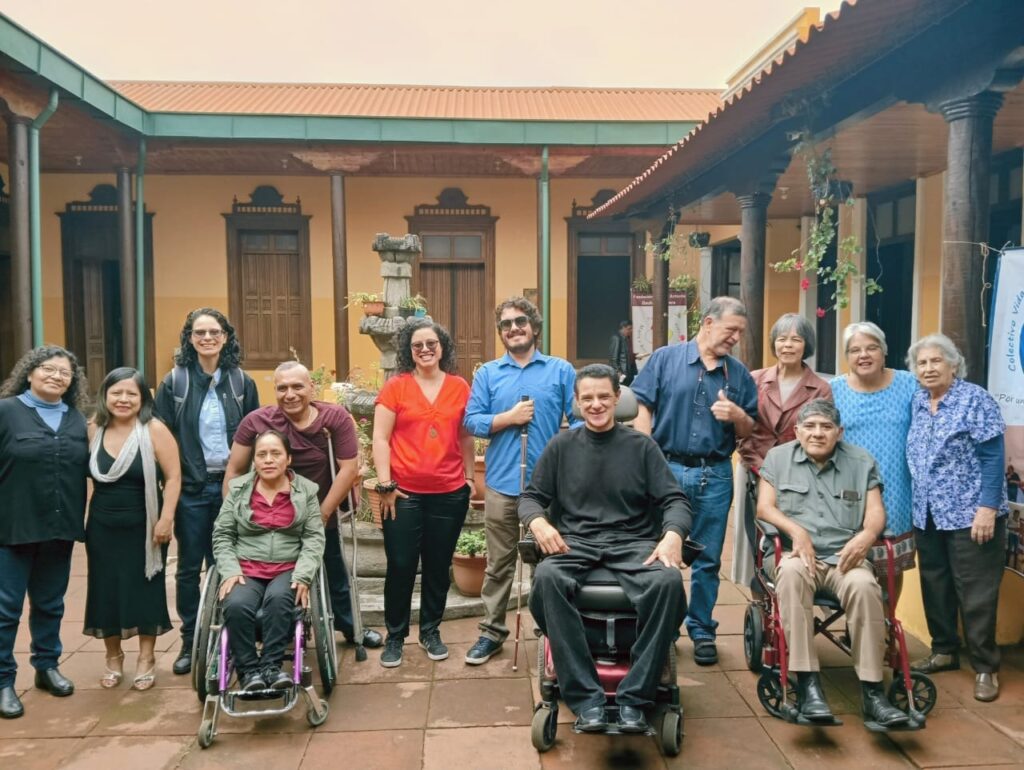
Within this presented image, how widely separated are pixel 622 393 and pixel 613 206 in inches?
282

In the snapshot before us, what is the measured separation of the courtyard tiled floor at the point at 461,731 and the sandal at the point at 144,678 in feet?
0.14

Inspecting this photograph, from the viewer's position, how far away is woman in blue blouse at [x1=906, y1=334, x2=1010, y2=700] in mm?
3689

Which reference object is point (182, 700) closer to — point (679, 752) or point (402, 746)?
point (402, 746)

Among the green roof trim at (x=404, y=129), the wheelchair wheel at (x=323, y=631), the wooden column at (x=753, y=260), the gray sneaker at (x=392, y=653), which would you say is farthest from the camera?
the green roof trim at (x=404, y=129)

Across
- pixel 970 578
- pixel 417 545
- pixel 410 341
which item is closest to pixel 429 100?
pixel 410 341

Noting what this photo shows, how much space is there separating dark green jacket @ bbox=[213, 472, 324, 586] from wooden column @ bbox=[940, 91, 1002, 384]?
10.4 ft

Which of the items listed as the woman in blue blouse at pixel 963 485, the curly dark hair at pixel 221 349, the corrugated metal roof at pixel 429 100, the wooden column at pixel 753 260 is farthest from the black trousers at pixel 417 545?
the corrugated metal roof at pixel 429 100

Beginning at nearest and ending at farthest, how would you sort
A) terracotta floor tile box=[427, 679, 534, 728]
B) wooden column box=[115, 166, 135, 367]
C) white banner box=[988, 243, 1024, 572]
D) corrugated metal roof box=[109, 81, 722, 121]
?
terracotta floor tile box=[427, 679, 534, 728]
white banner box=[988, 243, 1024, 572]
wooden column box=[115, 166, 135, 367]
corrugated metal roof box=[109, 81, 722, 121]

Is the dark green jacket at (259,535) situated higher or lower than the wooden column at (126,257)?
lower

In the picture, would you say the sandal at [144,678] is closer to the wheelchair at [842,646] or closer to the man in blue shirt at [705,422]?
the man in blue shirt at [705,422]

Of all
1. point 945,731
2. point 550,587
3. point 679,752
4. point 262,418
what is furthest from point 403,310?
point 945,731

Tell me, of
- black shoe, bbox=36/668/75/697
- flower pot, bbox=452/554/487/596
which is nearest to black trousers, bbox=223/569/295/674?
black shoe, bbox=36/668/75/697

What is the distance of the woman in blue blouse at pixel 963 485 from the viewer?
369 cm

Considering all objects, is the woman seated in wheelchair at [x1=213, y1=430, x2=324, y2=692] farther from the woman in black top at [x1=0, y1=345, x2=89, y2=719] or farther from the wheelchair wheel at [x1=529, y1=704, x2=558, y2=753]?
the wheelchair wheel at [x1=529, y1=704, x2=558, y2=753]
